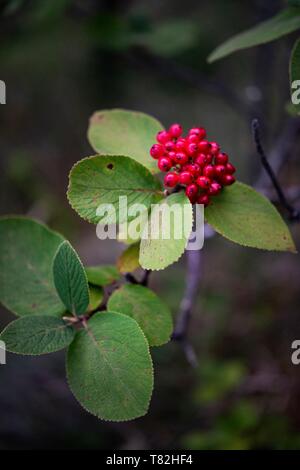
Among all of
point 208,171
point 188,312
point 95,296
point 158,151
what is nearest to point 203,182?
point 208,171

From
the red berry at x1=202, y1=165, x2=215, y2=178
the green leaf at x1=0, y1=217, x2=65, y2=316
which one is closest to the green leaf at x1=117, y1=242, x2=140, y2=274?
the green leaf at x1=0, y1=217, x2=65, y2=316

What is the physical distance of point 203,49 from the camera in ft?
9.14

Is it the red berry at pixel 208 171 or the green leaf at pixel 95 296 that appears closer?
the red berry at pixel 208 171

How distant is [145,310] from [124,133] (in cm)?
46

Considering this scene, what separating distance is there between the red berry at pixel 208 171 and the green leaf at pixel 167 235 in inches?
2.8

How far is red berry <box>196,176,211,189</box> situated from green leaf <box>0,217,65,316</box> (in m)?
0.41

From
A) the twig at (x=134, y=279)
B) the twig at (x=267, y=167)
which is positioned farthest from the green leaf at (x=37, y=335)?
the twig at (x=267, y=167)

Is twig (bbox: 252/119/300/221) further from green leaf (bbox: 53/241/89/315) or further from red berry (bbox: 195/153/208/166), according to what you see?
green leaf (bbox: 53/241/89/315)

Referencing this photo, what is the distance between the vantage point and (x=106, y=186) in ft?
3.17

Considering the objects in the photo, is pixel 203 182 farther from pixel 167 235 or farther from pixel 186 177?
pixel 167 235

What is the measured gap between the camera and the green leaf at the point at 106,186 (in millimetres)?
950

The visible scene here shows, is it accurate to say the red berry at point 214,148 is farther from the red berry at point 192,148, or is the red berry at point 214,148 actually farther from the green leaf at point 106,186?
the green leaf at point 106,186

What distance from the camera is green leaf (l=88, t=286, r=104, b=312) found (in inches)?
44.6
